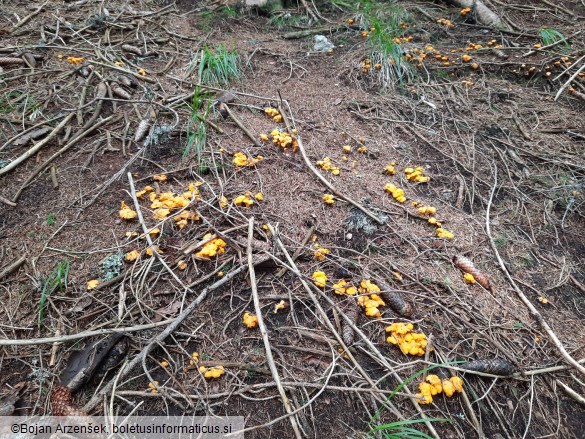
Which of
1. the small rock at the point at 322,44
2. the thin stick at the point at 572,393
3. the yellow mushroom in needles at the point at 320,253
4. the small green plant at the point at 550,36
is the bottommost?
the thin stick at the point at 572,393

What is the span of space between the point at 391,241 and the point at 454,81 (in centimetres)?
286

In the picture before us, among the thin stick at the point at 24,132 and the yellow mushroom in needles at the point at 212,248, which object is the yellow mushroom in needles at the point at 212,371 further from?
the thin stick at the point at 24,132

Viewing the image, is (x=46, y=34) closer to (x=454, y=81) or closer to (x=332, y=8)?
(x=332, y=8)

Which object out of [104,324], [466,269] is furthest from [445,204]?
[104,324]

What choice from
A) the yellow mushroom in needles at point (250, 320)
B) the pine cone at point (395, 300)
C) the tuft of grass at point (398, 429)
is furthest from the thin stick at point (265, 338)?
the pine cone at point (395, 300)

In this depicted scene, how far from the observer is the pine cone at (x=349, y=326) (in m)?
2.01

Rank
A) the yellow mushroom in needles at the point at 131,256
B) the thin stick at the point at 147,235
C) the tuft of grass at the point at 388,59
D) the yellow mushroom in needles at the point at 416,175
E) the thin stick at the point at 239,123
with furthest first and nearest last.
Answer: the tuft of grass at the point at 388,59 < the thin stick at the point at 239,123 < the yellow mushroom in needles at the point at 416,175 < the yellow mushroom in needles at the point at 131,256 < the thin stick at the point at 147,235

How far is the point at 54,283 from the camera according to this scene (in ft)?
7.25

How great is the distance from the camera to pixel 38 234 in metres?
2.54

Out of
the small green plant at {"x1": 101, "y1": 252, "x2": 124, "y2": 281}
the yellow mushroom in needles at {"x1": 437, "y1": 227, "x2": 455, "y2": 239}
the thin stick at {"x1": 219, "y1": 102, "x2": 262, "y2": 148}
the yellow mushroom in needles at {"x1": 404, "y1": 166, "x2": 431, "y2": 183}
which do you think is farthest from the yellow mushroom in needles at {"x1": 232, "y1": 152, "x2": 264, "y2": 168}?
the yellow mushroom in needles at {"x1": 437, "y1": 227, "x2": 455, "y2": 239}

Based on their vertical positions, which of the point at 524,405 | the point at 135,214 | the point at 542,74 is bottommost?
the point at 524,405

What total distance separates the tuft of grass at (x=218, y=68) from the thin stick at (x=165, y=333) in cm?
253

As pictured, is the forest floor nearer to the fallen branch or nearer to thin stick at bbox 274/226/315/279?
thin stick at bbox 274/226/315/279

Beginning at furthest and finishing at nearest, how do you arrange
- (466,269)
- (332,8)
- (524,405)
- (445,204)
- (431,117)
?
(332,8)
(431,117)
(445,204)
(466,269)
(524,405)
